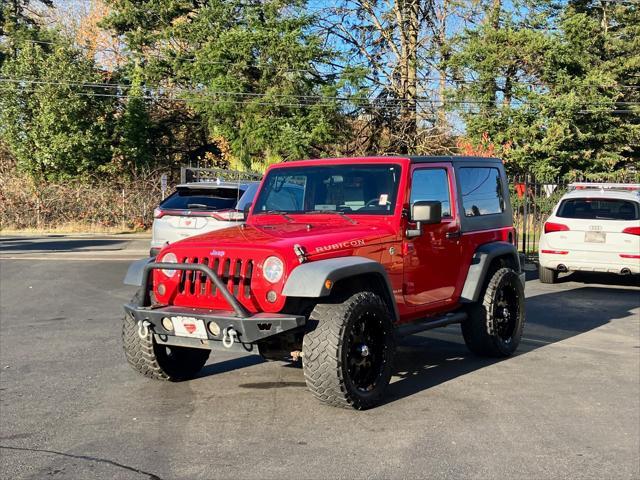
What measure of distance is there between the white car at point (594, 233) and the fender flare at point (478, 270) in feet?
18.8

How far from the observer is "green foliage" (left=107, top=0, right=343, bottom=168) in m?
33.2

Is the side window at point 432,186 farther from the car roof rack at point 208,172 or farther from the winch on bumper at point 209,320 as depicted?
the car roof rack at point 208,172

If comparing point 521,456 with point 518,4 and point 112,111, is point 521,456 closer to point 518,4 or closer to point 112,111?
point 518,4

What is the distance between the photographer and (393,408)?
18.7 ft

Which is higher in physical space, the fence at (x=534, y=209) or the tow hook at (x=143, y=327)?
the fence at (x=534, y=209)

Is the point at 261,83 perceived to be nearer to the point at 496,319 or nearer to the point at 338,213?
the point at 496,319

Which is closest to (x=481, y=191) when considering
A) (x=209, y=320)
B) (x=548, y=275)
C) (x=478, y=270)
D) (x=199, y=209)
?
(x=478, y=270)

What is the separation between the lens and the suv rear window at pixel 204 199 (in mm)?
11039

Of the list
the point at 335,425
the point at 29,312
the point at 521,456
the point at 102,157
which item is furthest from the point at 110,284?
the point at 102,157

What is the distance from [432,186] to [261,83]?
2839cm

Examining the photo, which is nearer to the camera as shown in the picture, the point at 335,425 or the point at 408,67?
the point at 335,425

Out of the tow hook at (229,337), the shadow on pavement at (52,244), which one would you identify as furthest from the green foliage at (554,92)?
the tow hook at (229,337)

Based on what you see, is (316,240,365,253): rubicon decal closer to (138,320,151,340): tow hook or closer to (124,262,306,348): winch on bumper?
(124,262,306,348): winch on bumper

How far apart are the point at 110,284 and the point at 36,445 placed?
8556mm
